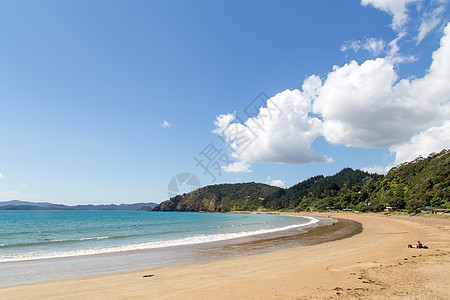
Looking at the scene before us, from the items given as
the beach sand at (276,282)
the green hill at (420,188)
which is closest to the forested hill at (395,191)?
the green hill at (420,188)

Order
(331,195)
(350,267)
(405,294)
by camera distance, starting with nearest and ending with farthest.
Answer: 1. (405,294)
2. (350,267)
3. (331,195)

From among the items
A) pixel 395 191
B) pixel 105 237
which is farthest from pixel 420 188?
pixel 105 237

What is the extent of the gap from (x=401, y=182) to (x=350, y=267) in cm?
11443

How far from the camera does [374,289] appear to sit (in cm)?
834

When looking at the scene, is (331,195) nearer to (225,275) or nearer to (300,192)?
(300,192)

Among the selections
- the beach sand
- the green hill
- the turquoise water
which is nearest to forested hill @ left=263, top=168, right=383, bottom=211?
the green hill

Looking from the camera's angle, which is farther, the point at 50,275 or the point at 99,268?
the point at 99,268

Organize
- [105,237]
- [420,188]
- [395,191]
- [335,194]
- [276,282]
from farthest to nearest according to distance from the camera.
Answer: [335,194]
[395,191]
[420,188]
[105,237]
[276,282]

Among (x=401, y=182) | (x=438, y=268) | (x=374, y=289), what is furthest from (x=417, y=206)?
(x=374, y=289)

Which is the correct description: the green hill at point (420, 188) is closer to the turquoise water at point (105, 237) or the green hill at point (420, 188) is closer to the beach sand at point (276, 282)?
the turquoise water at point (105, 237)

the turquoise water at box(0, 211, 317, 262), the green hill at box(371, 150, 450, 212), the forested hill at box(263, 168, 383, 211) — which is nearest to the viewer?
the turquoise water at box(0, 211, 317, 262)

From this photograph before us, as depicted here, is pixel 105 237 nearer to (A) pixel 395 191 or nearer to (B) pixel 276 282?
(B) pixel 276 282

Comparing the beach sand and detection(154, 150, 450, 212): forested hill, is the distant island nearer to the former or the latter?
detection(154, 150, 450, 212): forested hill

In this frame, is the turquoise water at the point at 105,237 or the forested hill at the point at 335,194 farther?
the forested hill at the point at 335,194
